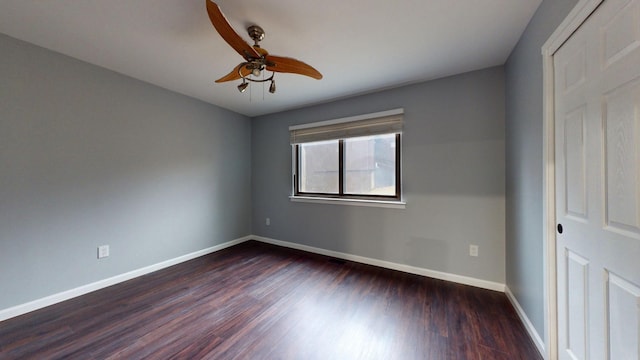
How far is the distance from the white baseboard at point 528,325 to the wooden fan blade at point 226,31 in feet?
9.17

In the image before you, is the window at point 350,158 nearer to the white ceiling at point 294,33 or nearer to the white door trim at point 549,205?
the white ceiling at point 294,33

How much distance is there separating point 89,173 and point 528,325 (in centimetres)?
416

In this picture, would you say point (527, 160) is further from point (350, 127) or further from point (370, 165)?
point (350, 127)

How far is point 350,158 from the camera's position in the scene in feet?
10.6

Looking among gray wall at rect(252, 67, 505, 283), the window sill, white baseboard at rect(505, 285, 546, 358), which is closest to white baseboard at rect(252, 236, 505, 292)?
gray wall at rect(252, 67, 505, 283)

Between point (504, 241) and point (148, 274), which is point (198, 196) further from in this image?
point (504, 241)

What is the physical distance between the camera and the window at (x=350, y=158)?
9.36 feet

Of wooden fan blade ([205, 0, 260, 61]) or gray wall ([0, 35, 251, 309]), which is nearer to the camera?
wooden fan blade ([205, 0, 260, 61])

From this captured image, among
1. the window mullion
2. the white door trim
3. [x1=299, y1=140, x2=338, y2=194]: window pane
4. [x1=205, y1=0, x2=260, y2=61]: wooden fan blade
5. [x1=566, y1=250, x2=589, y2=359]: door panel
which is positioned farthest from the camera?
[x1=299, y1=140, x2=338, y2=194]: window pane

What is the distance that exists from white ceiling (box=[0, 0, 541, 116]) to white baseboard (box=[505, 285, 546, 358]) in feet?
7.32

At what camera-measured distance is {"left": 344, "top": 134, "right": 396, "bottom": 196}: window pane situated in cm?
289

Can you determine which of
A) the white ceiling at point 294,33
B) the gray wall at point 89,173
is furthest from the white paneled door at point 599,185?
the gray wall at point 89,173

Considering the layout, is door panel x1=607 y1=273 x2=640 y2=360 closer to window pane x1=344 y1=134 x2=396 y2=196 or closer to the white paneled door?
the white paneled door

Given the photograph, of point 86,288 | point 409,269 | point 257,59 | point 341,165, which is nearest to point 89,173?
point 86,288
